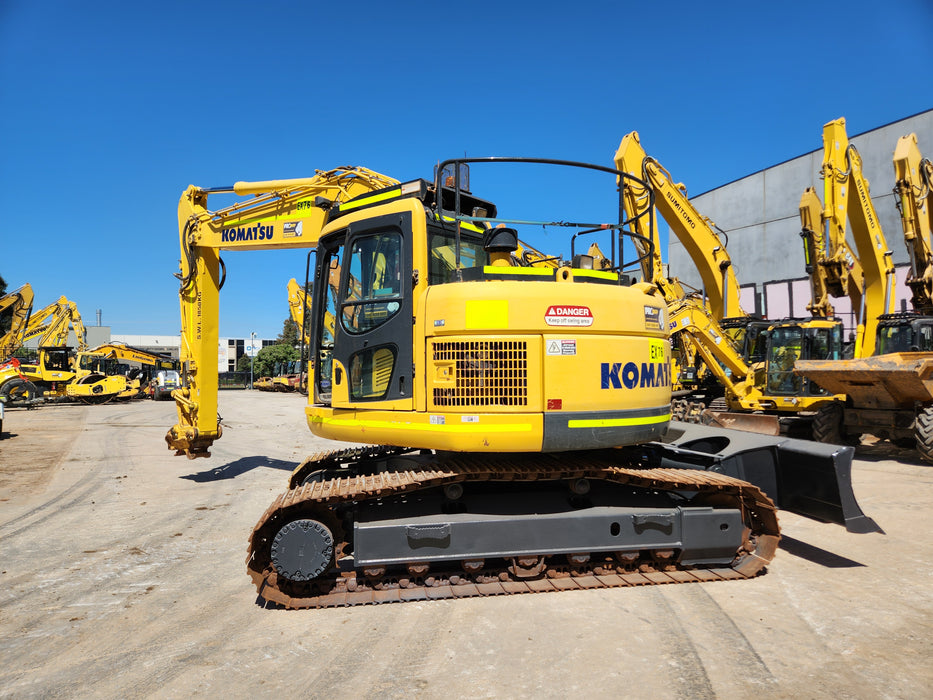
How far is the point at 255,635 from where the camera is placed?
399cm

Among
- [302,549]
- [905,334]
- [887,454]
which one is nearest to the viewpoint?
[302,549]

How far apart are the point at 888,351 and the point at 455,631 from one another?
12285mm

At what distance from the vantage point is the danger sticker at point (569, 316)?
4469mm

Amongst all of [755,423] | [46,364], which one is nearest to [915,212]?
[755,423]

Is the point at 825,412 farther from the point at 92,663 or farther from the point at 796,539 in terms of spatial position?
the point at 92,663

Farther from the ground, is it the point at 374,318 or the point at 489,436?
the point at 374,318

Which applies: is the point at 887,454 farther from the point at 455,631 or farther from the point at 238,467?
the point at 238,467

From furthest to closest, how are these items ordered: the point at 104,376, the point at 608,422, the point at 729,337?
the point at 104,376
the point at 729,337
the point at 608,422

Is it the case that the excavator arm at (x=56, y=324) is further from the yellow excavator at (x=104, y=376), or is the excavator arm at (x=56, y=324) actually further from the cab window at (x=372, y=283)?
the cab window at (x=372, y=283)

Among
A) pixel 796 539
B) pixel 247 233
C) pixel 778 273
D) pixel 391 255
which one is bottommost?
pixel 796 539

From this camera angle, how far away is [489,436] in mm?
4387

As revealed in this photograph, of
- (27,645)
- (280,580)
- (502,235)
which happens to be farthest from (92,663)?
(502,235)

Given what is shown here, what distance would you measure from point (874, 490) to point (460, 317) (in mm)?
7570

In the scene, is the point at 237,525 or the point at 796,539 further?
the point at 237,525
